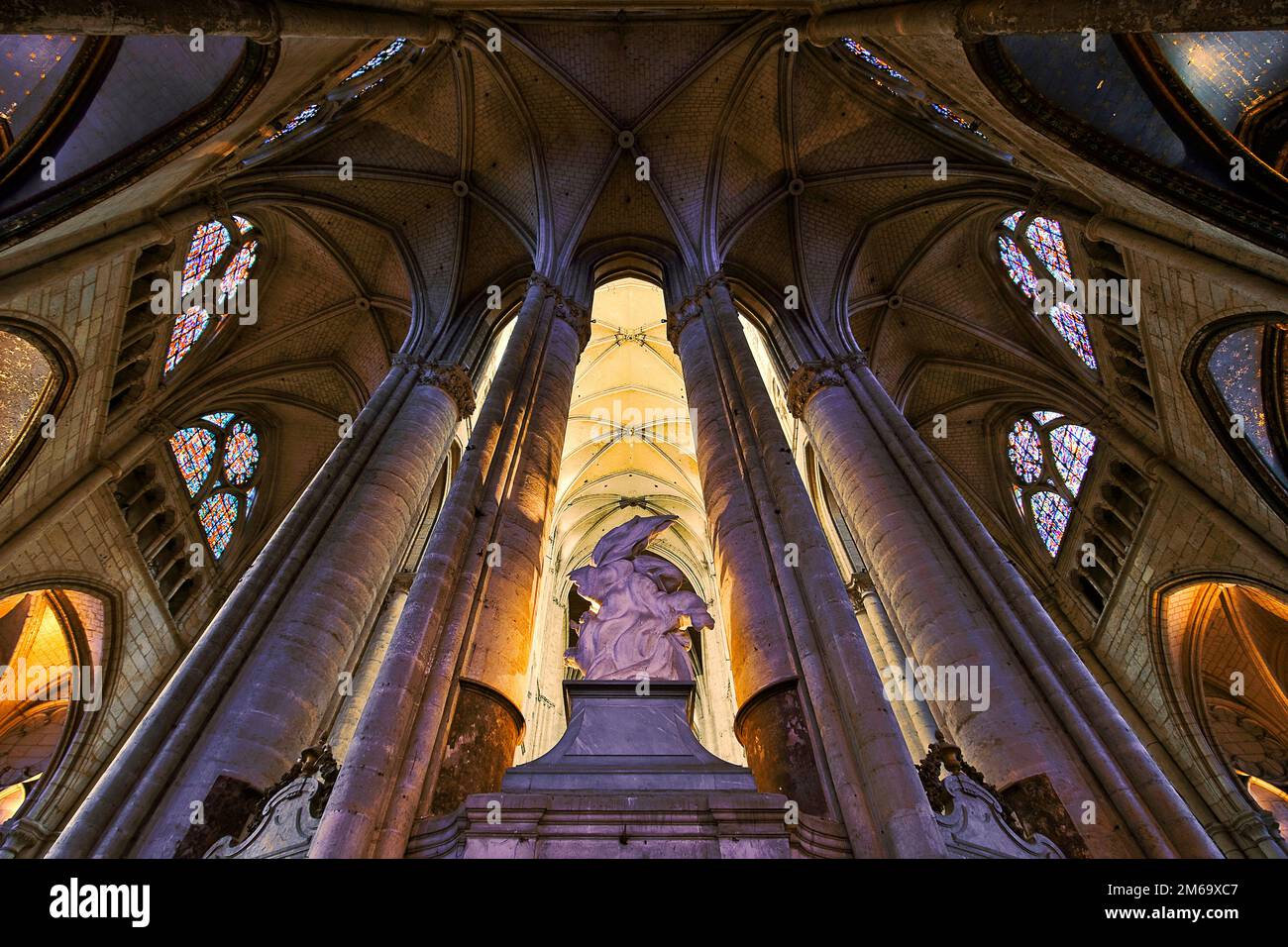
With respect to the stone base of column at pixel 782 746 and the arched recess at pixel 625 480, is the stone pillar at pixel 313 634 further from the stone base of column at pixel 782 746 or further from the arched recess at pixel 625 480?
the arched recess at pixel 625 480

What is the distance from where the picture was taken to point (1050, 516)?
14867 mm

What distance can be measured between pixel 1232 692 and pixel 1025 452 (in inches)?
230

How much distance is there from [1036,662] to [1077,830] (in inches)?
57.8

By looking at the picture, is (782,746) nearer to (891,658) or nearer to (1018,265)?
(891,658)

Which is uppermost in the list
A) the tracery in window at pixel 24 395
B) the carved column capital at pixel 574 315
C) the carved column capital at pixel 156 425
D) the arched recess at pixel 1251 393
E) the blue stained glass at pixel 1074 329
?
the blue stained glass at pixel 1074 329

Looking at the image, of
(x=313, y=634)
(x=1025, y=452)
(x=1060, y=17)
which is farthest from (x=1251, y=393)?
(x=313, y=634)

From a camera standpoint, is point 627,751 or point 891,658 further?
point 891,658

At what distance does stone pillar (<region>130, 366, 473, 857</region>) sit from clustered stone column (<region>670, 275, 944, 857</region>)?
358cm

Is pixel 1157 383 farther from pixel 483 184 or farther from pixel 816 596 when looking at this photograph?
pixel 483 184

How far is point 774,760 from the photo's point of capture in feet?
15.6

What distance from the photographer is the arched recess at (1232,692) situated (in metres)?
10.7

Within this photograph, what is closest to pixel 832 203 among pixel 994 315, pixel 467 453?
pixel 994 315

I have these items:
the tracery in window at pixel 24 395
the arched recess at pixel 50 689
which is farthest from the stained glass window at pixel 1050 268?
the arched recess at pixel 50 689

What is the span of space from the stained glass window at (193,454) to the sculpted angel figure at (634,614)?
1094 cm
